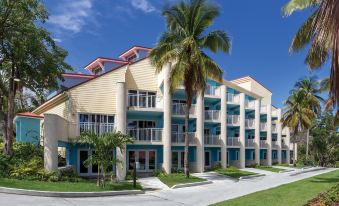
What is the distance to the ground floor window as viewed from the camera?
3256 centimetres

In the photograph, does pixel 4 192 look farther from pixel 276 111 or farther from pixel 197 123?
pixel 276 111

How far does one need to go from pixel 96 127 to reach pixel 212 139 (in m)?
13.1

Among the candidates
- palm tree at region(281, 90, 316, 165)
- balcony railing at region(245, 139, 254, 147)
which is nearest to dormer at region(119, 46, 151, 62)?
balcony railing at region(245, 139, 254, 147)

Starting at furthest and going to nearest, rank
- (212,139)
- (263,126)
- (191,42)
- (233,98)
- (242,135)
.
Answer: (263,126), (233,98), (242,135), (212,139), (191,42)

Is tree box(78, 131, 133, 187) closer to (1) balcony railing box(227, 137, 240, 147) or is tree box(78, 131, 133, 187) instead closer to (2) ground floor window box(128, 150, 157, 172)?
(2) ground floor window box(128, 150, 157, 172)

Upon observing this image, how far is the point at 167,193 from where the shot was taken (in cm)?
2161

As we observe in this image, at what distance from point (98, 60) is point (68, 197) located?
22.1 m

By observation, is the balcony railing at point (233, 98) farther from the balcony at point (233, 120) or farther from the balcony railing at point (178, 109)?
the balcony railing at point (178, 109)

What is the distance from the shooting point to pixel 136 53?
39.3m

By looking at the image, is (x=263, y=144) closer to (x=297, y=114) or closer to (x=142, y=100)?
(x=297, y=114)

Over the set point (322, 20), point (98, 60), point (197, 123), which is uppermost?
point (98, 60)

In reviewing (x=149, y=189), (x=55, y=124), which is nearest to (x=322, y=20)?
(x=149, y=189)

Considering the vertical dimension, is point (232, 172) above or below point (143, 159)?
below

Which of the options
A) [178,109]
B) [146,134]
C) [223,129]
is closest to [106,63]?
[178,109]
